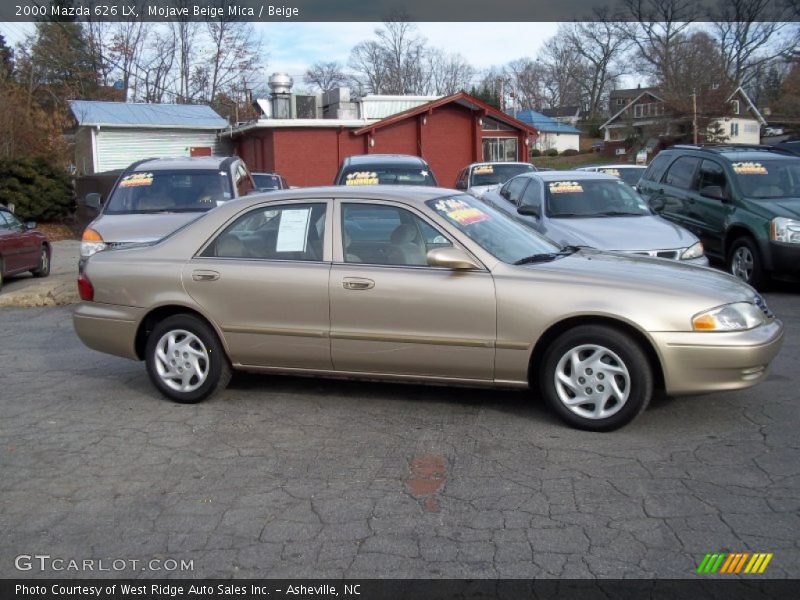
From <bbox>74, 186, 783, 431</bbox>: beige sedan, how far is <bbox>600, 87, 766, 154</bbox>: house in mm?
41799

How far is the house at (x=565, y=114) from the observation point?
273ft

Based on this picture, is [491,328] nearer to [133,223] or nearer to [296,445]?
[296,445]

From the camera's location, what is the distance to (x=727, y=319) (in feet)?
16.5

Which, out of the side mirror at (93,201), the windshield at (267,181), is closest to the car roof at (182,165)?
the side mirror at (93,201)

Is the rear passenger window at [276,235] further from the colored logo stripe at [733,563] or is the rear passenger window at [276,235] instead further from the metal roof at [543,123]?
the metal roof at [543,123]

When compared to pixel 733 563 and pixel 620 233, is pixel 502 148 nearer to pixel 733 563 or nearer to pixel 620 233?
pixel 620 233

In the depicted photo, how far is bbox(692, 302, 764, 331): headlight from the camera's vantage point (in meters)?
4.97

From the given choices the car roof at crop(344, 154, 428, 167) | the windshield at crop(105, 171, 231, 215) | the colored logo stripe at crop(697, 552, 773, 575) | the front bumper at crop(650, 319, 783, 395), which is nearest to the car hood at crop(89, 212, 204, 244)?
the windshield at crop(105, 171, 231, 215)

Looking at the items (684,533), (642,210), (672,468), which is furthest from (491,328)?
(642,210)

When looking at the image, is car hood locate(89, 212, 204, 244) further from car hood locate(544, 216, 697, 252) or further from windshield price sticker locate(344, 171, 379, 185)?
car hood locate(544, 216, 697, 252)

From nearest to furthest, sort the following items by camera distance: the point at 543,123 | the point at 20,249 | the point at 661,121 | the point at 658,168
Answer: the point at 658,168 < the point at 20,249 < the point at 661,121 < the point at 543,123

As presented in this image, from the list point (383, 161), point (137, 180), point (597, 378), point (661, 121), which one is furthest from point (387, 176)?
point (661, 121)

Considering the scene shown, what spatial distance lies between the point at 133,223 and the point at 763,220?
7.57 metres
